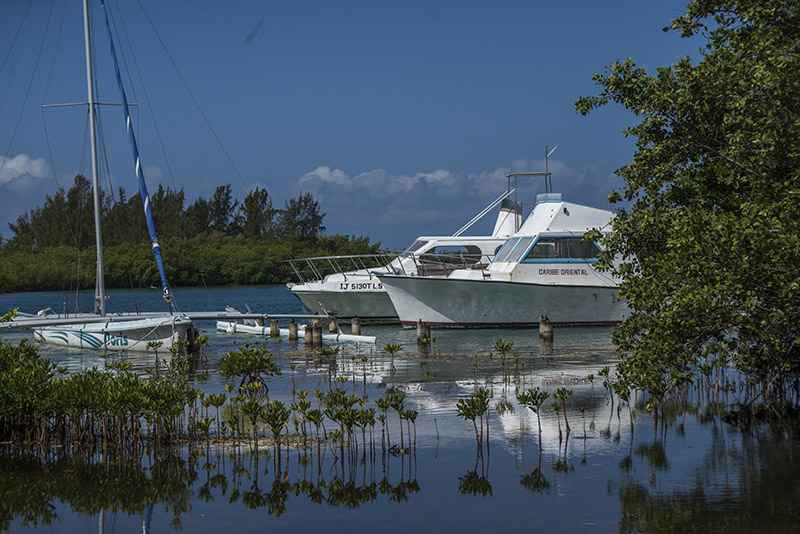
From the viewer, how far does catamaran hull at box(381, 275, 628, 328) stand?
97.9ft

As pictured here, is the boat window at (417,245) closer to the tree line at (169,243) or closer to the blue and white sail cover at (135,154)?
the blue and white sail cover at (135,154)

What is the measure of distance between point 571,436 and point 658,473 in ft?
7.00

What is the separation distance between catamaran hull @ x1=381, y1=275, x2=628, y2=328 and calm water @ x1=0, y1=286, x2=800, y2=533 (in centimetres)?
1625

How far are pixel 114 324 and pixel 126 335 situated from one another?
94cm

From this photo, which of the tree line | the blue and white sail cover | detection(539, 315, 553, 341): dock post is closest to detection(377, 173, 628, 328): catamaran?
detection(539, 315, 553, 341): dock post

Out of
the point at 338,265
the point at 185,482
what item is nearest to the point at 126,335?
the point at 338,265

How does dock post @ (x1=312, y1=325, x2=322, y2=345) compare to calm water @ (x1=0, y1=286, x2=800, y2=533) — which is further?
dock post @ (x1=312, y1=325, x2=322, y2=345)

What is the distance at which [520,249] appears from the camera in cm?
3017

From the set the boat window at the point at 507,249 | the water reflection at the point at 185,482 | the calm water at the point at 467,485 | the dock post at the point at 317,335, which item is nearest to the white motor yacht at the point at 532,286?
the boat window at the point at 507,249

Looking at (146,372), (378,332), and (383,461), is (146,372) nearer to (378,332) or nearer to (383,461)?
(383,461)

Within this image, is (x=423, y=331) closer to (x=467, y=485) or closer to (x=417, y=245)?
(x=417, y=245)

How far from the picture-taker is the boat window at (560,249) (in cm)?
2973

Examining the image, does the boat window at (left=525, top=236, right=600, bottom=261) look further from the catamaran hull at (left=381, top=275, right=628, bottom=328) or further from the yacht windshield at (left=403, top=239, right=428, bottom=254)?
the yacht windshield at (left=403, top=239, right=428, bottom=254)

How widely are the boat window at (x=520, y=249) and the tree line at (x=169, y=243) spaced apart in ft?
198
